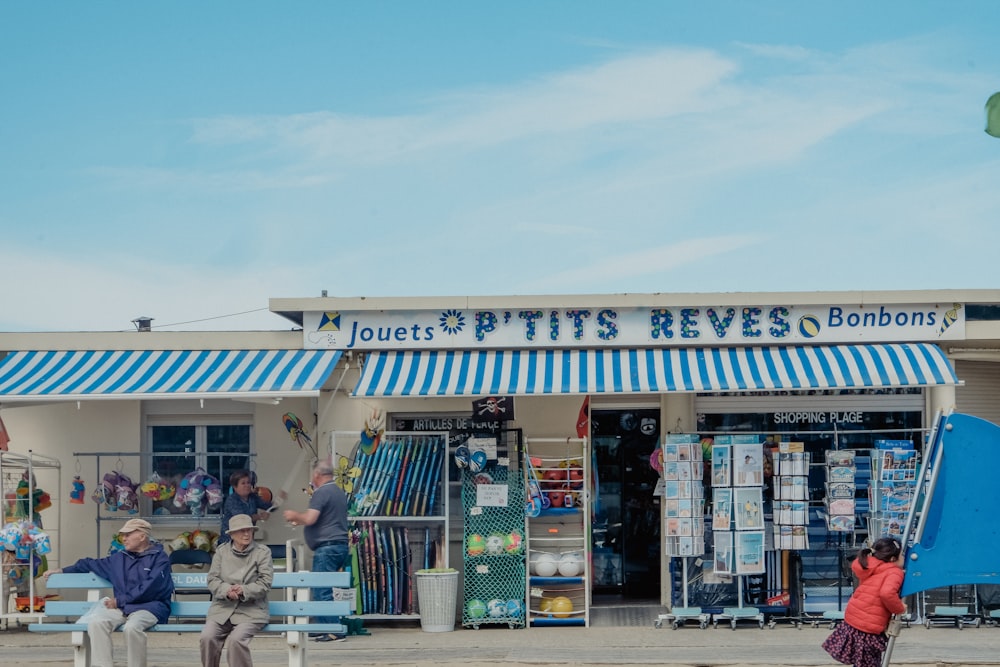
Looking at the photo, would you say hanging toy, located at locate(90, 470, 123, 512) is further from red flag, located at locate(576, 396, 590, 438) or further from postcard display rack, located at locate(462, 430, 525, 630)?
red flag, located at locate(576, 396, 590, 438)

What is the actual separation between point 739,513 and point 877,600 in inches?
151

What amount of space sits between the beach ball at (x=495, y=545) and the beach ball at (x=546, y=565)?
1.29 ft

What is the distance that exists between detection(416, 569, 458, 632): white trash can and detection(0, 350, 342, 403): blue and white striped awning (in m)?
2.08

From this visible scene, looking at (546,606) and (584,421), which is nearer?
(546,606)

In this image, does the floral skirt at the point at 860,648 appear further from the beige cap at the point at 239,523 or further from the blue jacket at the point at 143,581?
the blue jacket at the point at 143,581

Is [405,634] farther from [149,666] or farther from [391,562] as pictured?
[149,666]

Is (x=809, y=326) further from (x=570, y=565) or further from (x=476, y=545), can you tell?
(x=476, y=545)

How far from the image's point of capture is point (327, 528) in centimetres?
1104

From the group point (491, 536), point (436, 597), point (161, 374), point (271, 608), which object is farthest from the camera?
point (161, 374)

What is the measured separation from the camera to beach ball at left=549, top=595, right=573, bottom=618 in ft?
38.7

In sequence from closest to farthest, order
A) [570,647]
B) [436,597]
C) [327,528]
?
[570,647] → [327,528] → [436,597]

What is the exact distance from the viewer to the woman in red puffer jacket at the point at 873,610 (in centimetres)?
765

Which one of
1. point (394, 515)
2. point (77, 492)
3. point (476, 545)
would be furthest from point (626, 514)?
point (77, 492)

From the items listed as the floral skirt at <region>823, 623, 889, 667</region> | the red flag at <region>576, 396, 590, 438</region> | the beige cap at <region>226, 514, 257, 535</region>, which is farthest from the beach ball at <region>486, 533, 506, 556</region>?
the floral skirt at <region>823, 623, 889, 667</region>
